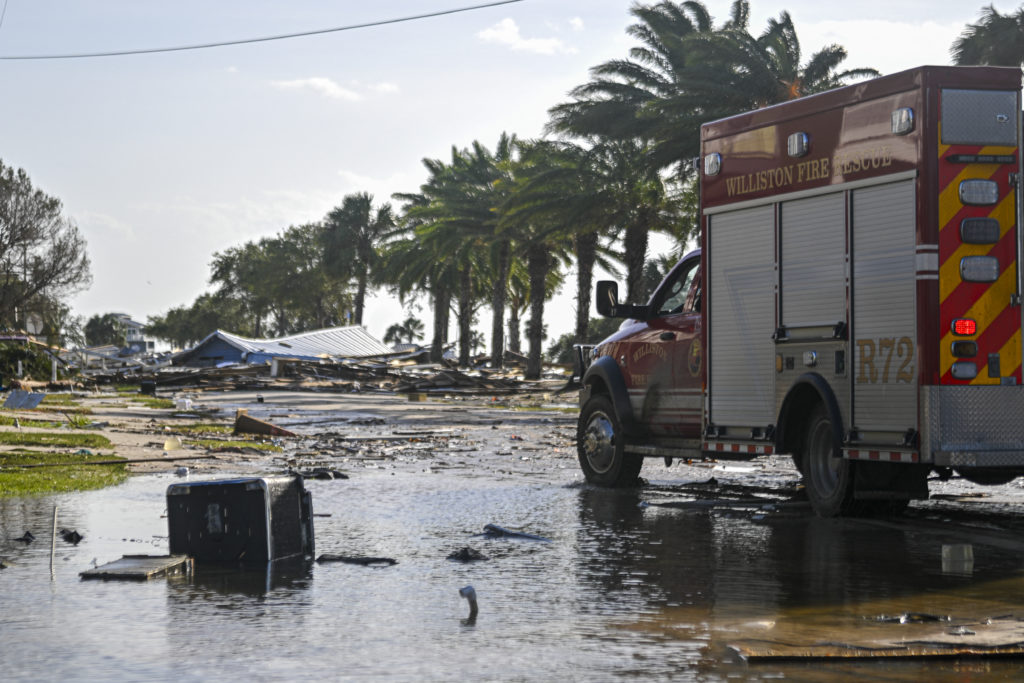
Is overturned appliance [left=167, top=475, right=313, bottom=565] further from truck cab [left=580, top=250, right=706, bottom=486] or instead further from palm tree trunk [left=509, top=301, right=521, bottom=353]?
palm tree trunk [left=509, top=301, right=521, bottom=353]

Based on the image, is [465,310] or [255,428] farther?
[465,310]

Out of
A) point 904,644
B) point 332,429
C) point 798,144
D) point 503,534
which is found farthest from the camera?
point 332,429

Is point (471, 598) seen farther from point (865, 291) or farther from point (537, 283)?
point (537, 283)

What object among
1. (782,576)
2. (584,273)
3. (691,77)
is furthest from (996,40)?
(782,576)

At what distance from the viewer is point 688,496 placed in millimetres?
12914

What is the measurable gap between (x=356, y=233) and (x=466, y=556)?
82106mm

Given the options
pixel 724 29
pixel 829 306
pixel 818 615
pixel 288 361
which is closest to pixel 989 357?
pixel 829 306

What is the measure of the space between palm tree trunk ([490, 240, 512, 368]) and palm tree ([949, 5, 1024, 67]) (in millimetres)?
24938

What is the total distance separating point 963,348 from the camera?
9117mm

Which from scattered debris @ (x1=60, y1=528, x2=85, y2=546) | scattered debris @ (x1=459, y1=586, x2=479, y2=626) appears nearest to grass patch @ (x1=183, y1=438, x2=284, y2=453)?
scattered debris @ (x1=60, y1=528, x2=85, y2=546)

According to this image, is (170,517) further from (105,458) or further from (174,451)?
(174,451)

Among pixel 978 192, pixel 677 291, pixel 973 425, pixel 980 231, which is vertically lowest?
pixel 973 425

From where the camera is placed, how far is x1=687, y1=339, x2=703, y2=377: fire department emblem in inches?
468

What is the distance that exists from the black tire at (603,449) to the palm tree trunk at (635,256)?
2981 cm
